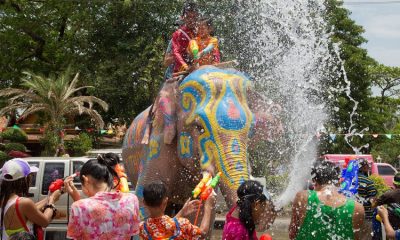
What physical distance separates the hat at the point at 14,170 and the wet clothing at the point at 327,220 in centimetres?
214

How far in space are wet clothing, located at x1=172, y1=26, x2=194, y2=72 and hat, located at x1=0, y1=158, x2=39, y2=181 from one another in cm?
400

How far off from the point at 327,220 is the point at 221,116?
9.80 feet

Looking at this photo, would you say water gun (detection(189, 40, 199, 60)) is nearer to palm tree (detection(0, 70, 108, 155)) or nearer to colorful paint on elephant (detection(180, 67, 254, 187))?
colorful paint on elephant (detection(180, 67, 254, 187))

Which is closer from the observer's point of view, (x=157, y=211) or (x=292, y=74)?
(x=157, y=211)

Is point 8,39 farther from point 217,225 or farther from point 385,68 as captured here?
point 385,68

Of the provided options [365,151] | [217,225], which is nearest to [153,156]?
[217,225]

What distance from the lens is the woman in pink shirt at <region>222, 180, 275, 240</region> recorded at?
4336 mm

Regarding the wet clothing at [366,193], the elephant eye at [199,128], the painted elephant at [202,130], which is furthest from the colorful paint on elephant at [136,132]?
the wet clothing at [366,193]

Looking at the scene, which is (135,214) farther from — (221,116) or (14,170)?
(221,116)

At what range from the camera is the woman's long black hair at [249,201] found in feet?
14.3

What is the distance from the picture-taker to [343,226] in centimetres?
468

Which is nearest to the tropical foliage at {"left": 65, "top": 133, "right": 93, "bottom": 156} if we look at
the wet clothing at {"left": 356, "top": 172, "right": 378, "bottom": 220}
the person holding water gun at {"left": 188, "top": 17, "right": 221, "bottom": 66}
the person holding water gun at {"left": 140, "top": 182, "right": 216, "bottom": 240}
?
the person holding water gun at {"left": 188, "top": 17, "right": 221, "bottom": 66}

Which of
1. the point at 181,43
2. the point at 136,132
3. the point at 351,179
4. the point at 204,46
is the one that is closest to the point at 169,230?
the point at 351,179

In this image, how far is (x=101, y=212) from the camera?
4273mm
